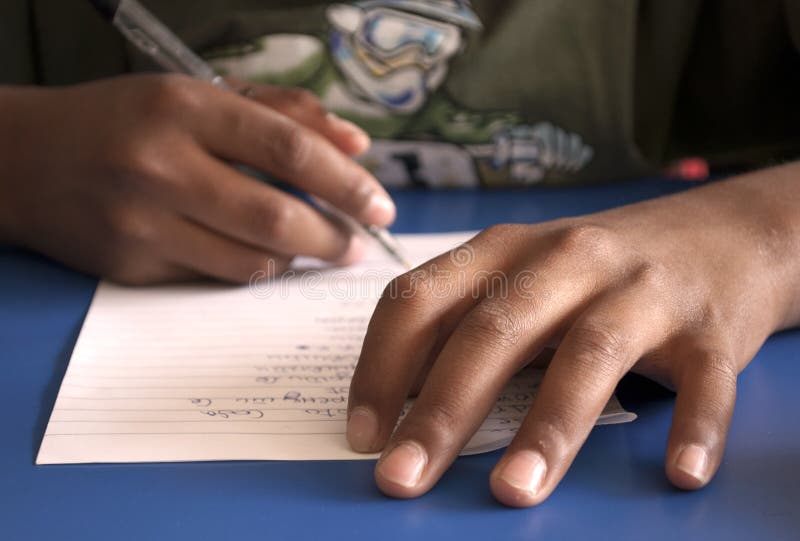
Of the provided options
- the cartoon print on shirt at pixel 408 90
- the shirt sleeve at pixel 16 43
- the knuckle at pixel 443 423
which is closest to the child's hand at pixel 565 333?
the knuckle at pixel 443 423

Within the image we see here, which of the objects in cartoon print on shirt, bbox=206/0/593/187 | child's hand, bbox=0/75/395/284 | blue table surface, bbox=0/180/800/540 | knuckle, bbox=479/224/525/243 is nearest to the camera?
blue table surface, bbox=0/180/800/540

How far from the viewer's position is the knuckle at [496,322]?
0.42 m

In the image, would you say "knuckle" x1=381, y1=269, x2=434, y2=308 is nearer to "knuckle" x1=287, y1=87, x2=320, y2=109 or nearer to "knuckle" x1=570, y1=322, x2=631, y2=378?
"knuckle" x1=570, y1=322, x2=631, y2=378

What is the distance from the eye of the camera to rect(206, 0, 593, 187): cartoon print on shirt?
2.47 ft

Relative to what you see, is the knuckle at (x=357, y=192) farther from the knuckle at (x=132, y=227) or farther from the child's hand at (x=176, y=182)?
the knuckle at (x=132, y=227)

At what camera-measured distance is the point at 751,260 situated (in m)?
0.51

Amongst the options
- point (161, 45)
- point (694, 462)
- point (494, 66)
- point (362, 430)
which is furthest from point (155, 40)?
point (694, 462)

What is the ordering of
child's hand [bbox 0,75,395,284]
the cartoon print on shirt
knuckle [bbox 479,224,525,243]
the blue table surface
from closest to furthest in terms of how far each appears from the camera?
the blue table surface, knuckle [bbox 479,224,525,243], child's hand [bbox 0,75,395,284], the cartoon print on shirt

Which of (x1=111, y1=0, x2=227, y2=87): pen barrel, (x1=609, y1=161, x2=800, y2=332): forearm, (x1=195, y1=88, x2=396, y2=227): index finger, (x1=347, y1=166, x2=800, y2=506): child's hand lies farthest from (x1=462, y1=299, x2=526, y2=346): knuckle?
(x1=111, y1=0, x2=227, y2=87): pen barrel

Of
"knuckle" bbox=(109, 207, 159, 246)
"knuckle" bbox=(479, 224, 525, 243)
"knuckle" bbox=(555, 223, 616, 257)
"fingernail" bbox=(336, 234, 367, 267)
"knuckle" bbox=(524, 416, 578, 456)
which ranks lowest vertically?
"fingernail" bbox=(336, 234, 367, 267)

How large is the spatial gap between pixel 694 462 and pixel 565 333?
87 millimetres

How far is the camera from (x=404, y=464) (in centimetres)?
39

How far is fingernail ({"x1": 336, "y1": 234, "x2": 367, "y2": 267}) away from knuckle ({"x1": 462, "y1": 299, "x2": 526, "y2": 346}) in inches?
9.0

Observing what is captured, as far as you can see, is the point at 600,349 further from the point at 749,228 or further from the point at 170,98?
the point at 170,98
